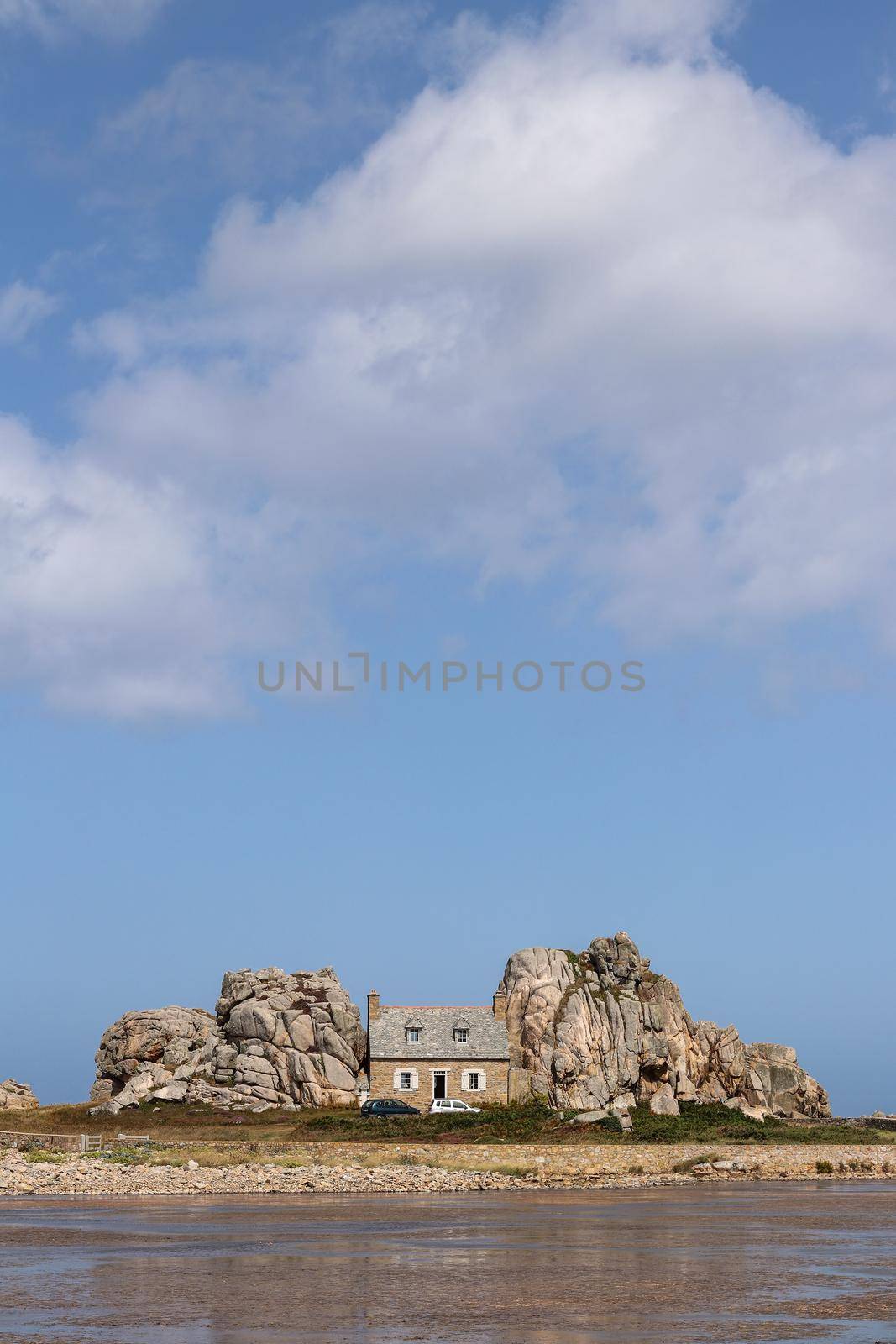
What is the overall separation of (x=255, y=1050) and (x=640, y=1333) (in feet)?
183

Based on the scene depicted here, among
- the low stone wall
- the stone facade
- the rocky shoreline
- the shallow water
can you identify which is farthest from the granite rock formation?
the shallow water

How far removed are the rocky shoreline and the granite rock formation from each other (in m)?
12.8

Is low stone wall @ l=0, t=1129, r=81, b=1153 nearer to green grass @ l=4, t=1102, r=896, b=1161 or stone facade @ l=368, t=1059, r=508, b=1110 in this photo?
green grass @ l=4, t=1102, r=896, b=1161

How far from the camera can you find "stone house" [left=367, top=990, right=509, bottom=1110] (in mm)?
74500

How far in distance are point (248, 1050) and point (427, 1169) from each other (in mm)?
20373

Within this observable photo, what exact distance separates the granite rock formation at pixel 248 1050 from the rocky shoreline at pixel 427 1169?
42.1ft

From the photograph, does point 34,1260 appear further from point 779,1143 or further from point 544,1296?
point 779,1143

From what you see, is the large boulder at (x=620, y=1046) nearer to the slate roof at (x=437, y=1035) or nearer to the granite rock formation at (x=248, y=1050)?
the slate roof at (x=437, y=1035)

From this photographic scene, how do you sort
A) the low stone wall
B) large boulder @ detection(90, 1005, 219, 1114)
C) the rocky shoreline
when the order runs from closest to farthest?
the rocky shoreline, the low stone wall, large boulder @ detection(90, 1005, 219, 1114)

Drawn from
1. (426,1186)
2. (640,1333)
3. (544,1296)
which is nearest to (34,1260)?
(544,1296)

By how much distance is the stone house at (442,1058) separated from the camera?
74500 mm

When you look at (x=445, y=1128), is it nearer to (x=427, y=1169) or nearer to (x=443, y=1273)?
(x=427, y=1169)

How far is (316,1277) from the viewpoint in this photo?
90.7ft

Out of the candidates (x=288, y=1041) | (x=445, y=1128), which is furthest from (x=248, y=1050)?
(x=445, y=1128)
